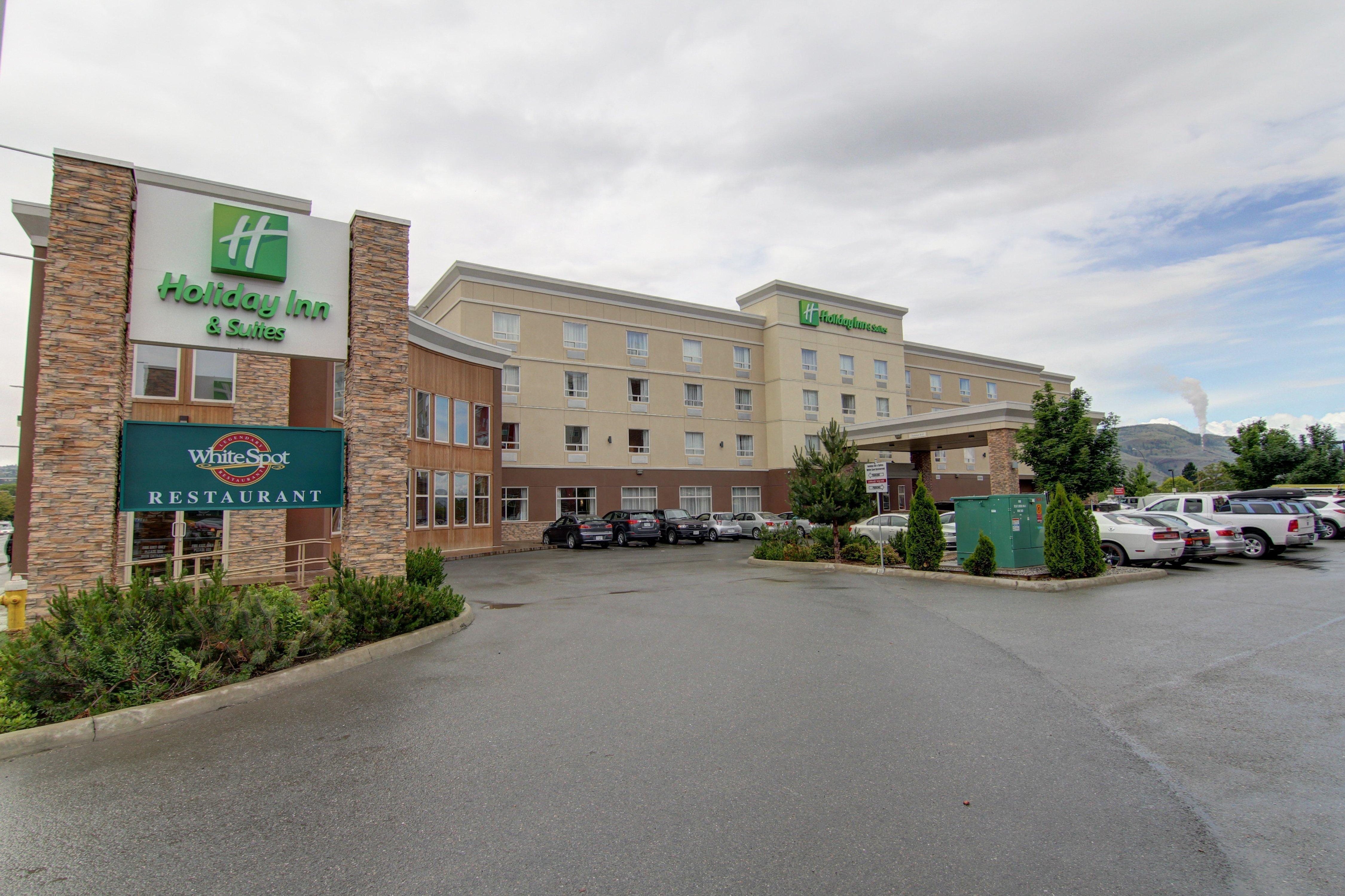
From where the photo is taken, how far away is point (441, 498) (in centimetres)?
2564

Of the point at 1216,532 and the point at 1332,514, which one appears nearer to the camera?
the point at 1216,532

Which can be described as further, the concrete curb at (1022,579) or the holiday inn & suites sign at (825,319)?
the holiday inn & suites sign at (825,319)

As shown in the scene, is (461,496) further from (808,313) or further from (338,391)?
(808,313)

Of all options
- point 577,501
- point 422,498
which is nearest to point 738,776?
point 422,498

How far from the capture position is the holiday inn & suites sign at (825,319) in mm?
44469

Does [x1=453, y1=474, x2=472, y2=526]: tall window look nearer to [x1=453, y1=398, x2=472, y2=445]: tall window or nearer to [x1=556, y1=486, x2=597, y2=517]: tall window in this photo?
[x1=453, y1=398, x2=472, y2=445]: tall window

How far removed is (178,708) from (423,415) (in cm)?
1899

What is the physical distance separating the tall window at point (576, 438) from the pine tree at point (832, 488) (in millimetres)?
17358

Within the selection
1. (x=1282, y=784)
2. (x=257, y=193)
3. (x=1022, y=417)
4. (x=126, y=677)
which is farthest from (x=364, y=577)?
(x=1022, y=417)

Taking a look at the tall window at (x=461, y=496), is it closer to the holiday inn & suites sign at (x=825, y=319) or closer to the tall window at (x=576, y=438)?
the tall window at (x=576, y=438)

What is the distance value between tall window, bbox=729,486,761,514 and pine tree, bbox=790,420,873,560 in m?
20.8

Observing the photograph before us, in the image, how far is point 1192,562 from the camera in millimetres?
19203

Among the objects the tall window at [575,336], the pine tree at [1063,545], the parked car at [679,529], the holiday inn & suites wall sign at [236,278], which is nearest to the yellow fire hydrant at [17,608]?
the holiday inn & suites wall sign at [236,278]

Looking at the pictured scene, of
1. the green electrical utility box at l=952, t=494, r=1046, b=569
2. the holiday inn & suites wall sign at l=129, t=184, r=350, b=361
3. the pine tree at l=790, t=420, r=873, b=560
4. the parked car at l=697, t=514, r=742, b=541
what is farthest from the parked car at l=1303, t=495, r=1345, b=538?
the holiday inn & suites wall sign at l=129, t=184, r=350, b=361
